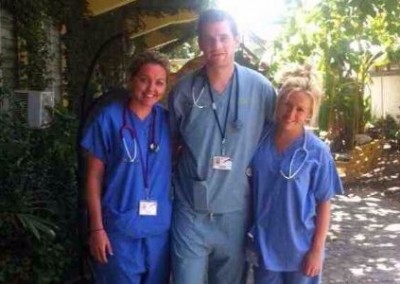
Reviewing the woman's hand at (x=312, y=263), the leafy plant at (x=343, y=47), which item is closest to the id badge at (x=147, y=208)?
→ the woman's hand at (x=312, y=263)

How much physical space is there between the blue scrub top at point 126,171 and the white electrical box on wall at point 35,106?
7.35 ft

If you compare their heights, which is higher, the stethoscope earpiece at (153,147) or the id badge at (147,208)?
the stethoscope earpiece at (153,147)

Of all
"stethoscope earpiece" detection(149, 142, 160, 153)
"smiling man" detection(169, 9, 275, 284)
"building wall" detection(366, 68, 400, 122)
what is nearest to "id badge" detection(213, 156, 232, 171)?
"smiling man" detection(169, 9, 275, 284)

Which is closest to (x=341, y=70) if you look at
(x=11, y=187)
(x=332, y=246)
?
(x=332, y=246)

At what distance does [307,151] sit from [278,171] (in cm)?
16

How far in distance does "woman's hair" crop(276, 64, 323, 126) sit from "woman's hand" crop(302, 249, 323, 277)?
0.58 m

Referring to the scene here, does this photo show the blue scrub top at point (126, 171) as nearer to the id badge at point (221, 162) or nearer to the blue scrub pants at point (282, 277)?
the id badge at point (221, 162)

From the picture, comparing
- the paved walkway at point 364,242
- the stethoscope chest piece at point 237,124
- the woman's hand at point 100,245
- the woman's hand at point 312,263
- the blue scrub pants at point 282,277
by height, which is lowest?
the paved walkway at point 364,242

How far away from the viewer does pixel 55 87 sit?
7281 mm

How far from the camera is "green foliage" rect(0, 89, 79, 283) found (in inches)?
145

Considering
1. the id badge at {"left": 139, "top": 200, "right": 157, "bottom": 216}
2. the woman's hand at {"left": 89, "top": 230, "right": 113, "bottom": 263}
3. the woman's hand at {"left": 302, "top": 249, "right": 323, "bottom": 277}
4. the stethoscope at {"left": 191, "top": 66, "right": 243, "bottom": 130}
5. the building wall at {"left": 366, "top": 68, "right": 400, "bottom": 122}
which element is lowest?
the woman's hand at {"left": 302, "top": 249, "right": 323, "bottom": 277}

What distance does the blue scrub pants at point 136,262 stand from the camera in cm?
280

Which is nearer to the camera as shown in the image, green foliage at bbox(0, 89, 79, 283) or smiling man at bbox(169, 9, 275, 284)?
smiling man at bbox(169, 9, 275, 284)

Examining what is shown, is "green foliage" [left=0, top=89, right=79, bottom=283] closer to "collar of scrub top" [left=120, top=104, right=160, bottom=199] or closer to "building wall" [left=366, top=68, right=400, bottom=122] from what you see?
"collar of scrub top" [left=120, top=104, right=160, bottom=199]
